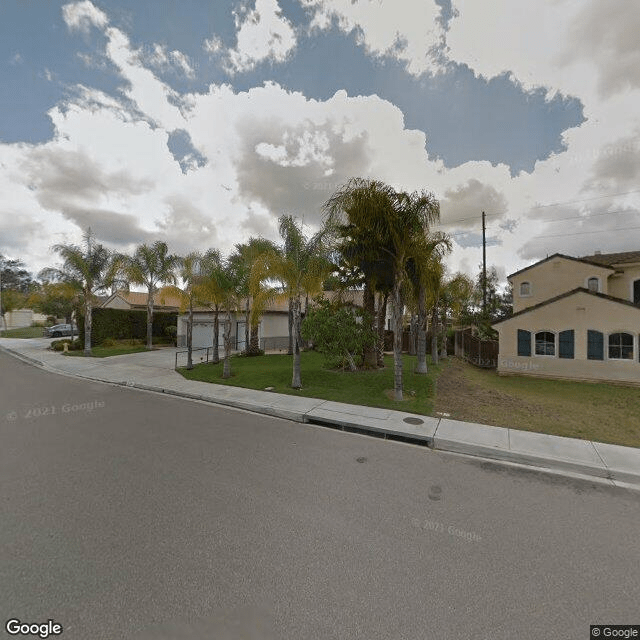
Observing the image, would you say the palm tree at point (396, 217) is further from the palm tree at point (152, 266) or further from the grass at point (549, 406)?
the palm tree at point (152, 266)

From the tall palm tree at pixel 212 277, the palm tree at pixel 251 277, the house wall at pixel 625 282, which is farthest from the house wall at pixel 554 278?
the tall palm tree at pixel 212 277

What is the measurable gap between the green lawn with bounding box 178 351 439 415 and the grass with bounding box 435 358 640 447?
25.0 inches

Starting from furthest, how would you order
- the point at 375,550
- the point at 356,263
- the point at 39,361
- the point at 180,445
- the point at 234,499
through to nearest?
the point at 39,361 < the point at 356,263 < the point at 180,445 < the point at 234,499 < the point at 375,550

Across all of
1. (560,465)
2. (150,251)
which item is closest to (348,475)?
(560,465)

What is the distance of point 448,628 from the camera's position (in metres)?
2.27

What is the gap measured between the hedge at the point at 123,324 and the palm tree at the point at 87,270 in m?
3.94

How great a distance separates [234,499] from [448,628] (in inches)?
106

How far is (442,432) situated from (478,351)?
524 inches

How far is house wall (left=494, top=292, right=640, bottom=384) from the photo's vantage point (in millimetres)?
12195

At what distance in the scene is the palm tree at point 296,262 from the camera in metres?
10.2

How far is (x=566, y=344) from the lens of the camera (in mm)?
13297

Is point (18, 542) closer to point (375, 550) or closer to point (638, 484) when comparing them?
point (375, 550)

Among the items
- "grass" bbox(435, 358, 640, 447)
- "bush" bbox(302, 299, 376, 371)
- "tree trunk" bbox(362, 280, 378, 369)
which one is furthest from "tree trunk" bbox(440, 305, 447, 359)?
"bush" bbox(302, 299, 376, 371)

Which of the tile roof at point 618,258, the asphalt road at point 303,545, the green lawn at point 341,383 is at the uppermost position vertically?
the tile roof at point 618,258
